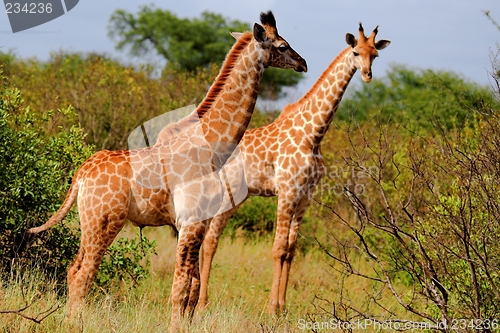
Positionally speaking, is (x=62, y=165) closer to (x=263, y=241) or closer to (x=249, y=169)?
(x=249, y=169)

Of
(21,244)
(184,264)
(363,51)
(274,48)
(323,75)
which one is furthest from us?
(323,75)

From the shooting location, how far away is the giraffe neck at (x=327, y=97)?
26.6ft

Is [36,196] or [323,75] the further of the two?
[323,75]

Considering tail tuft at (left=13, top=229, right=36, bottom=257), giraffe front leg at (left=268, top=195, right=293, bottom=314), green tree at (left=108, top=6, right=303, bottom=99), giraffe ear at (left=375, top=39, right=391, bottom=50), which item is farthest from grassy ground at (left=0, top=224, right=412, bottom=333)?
green tree at (left=108, top=6, right=303, bottom=99)

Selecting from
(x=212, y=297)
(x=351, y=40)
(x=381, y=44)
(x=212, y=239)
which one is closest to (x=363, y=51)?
(x=351, y=40)

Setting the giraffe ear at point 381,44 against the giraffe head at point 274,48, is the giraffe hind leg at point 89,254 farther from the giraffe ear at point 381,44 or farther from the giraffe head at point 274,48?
the giraffe ear at point 381,44

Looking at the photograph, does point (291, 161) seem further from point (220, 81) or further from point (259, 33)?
point (259, 33)

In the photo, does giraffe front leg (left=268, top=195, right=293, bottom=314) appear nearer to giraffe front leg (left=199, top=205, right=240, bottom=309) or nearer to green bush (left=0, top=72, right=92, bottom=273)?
giraffe front leg (left=199, top=205, right=240, bottom=309)

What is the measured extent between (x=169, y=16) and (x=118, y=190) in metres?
26.1

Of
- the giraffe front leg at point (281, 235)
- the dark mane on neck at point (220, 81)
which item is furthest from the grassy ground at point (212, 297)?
the dark mane on neck at point (220, 81)

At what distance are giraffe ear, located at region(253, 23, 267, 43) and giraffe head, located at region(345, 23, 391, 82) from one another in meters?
2.05

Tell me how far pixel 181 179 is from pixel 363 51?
310 cm

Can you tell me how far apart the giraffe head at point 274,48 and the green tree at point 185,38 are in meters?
22.2

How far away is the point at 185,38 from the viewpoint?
3047cm
